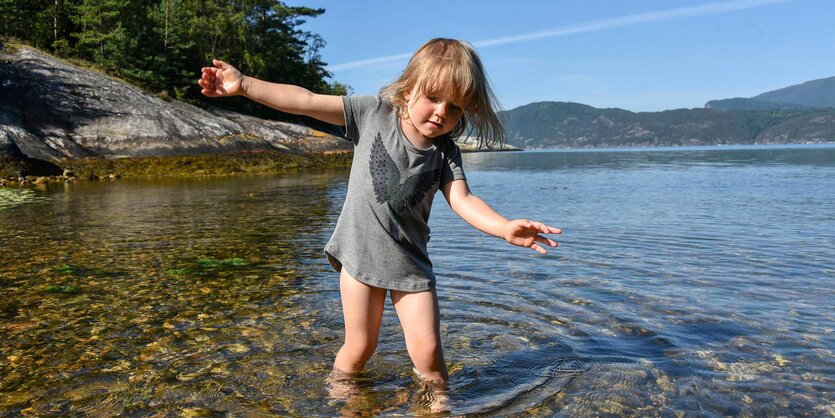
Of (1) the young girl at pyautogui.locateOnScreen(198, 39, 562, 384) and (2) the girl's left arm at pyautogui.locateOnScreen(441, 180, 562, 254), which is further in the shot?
(1) the young girl at pyautogui.locateOnScreen(198, 39, 562, 384)

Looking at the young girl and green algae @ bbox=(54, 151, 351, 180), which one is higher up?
the young girl

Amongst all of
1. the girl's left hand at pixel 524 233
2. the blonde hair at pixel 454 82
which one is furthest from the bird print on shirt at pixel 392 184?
the girl's left hand at pixel 524 233

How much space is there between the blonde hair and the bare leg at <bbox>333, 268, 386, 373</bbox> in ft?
3.54

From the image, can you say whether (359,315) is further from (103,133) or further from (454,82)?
(103,133)

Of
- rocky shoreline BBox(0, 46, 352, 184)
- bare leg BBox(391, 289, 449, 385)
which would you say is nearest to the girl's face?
bare leg BBox(391, 289, 449, 385)

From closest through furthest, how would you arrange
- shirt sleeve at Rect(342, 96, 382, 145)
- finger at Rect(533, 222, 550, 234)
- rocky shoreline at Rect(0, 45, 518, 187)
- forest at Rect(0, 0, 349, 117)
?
finger at Rect(533, 222, 550, 234) < shirt sleeve at Rect(342, 96, 382, 145) < rocky shoreline at Rect(0, 45, 518, 187) < forest at Rect(0, 0, 349, 117)

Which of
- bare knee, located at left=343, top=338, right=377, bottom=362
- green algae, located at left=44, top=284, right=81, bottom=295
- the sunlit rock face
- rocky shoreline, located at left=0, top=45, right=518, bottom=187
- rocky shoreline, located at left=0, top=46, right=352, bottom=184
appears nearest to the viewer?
bare knee, located at left=343, top=338, right=377, bottom=362

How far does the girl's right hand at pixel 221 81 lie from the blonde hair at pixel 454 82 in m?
0.87

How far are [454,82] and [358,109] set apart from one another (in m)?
0.70

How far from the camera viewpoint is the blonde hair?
3527 millimetres

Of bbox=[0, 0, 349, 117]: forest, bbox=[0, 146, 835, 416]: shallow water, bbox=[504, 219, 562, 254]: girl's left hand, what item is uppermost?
bbox=[0, 0, 349, 117]: forest

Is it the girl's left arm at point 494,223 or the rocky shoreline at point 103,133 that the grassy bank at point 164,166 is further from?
the girl's left arm at point 494,223

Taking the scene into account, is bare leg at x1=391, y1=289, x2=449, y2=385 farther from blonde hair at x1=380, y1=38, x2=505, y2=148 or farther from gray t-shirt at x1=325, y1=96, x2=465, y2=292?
blonde hair at x1=380, y1=38, x2=505, y2=148

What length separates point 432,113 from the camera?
363 centimetres
